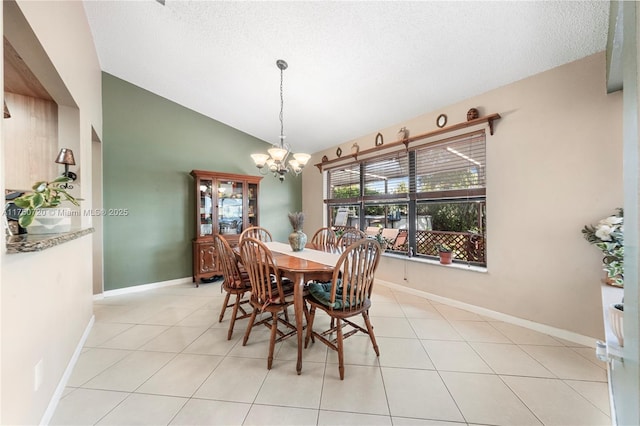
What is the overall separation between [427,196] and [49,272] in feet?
12.1

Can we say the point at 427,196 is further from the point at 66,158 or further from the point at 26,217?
the point at 66,158

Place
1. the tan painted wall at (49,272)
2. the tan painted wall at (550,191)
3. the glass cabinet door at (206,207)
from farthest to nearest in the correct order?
the glass cabinet door at (206,207) < the tan painted wall at (550,191) < the tan painted wall at (49,272)

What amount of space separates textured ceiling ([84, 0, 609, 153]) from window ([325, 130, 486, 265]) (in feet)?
1.99

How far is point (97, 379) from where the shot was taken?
5.58ft

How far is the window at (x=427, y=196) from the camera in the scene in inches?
112

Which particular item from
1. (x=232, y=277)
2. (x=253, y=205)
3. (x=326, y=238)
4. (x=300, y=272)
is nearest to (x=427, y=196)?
(x=326, y=238)

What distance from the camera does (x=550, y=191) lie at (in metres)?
2.25

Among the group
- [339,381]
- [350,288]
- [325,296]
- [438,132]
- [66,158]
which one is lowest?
[339,381]

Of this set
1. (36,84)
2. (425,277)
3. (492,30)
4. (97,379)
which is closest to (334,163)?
(425,277)

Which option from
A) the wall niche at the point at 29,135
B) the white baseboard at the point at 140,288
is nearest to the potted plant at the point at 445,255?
the white baseboard at the point at 140,288

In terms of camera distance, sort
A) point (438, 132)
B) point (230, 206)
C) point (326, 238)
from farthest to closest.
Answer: point (230, 206) < point (326, 238) < point (438, 132)

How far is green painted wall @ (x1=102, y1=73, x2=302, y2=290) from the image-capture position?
3414mm

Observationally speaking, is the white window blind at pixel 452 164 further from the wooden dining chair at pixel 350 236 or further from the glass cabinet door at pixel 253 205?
the glass cabinet door at pixel 253 205

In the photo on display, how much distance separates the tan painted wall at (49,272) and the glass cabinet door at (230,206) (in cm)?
182
